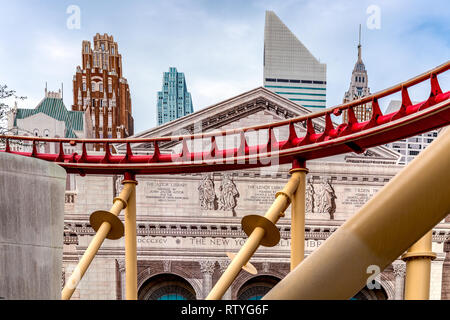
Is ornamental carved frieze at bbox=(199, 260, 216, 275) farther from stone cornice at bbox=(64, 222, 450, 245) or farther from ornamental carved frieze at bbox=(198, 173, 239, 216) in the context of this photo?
ornamental carved frieze at bbox=(198, 173, 239, 216)

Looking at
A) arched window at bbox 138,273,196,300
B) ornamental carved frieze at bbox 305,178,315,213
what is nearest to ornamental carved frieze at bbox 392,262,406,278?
ornamental carved frieze at bbox 305,178,315,213

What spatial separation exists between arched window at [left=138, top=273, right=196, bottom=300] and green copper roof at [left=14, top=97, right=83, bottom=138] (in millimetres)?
47772

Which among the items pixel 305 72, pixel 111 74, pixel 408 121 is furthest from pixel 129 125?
pixel 408 121

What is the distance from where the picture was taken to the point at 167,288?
27578 mm

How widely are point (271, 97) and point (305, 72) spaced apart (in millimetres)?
130493

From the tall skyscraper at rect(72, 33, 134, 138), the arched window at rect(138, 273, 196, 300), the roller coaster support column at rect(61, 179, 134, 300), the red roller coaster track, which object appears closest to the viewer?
the red roller coaster track

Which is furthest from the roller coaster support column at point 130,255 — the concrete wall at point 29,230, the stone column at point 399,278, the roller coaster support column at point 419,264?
the stone column at point 399,278

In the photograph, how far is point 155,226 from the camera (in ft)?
88.2

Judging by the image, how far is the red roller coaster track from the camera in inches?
301

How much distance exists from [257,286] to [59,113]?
55802 mm

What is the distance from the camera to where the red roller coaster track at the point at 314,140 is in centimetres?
764

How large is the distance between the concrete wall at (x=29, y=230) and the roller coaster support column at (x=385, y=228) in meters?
3.15

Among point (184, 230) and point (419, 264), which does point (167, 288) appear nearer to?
point (184, 230)
